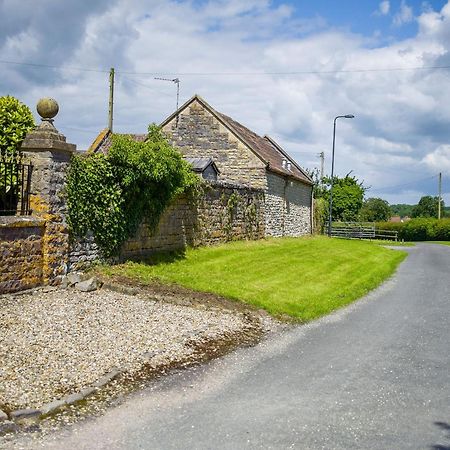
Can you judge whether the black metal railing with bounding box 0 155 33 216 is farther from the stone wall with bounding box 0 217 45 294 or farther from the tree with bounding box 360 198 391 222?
the tree with bounding box 360 198 391 222

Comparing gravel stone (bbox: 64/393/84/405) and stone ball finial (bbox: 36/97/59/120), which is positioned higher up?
stone ball finial (bbox: 36/97/59/120)

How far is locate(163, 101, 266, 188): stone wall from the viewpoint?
29.9 meters

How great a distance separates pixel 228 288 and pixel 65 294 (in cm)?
447

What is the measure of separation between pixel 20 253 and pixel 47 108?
3466 mm

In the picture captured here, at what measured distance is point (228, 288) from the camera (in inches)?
578

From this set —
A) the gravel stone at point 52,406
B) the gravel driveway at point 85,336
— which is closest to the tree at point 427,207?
the gravel driveway at point 85,336

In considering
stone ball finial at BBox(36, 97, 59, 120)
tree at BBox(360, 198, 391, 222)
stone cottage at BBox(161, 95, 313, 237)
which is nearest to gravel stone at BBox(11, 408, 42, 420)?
stone ball finial at BBox(36, 97, 59, 120)

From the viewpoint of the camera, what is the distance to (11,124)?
13.5m

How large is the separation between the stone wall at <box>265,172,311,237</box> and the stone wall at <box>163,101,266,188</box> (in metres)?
1.21

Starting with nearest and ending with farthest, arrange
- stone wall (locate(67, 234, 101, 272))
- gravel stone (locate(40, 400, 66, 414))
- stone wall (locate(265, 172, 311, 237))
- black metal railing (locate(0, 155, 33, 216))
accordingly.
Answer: gravel stone (locate(40, 400, 66, 414)) → black metal railing (locate(0, 155, 33, 216)) → stone wall (locate(67, 234, 101, 272)) → stone wall (locate(265, 172, 311, 237))

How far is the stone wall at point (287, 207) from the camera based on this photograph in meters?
30.8

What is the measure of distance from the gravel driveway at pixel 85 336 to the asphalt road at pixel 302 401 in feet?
2.75

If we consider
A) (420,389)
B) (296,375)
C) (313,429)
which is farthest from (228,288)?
(313,429)

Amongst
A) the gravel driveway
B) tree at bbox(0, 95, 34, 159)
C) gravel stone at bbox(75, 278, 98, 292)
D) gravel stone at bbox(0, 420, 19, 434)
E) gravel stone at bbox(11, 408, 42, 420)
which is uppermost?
tree at bbox(0, 95, 34, 159)
